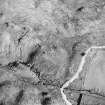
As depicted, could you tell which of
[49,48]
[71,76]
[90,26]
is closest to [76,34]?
[90,26]

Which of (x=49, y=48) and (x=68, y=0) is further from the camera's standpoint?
(x=68, y=0)

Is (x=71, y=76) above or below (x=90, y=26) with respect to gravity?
below

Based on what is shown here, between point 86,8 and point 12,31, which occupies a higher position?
point 86,8

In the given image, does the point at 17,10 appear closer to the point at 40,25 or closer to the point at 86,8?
the point at 40,25

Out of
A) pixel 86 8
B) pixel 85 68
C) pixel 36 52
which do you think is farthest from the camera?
pixel 86 8

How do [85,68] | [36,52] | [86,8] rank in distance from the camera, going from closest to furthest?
[85,68] < [36,52] < [86,8]

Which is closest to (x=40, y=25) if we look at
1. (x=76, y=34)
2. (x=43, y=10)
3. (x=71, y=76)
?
(x=43, y=10)

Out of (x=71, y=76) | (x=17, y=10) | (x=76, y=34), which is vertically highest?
(x=17, y=10)

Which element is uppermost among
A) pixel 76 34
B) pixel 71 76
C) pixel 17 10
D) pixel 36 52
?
pixel 17 10

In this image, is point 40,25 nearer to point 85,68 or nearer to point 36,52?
point 36,52
